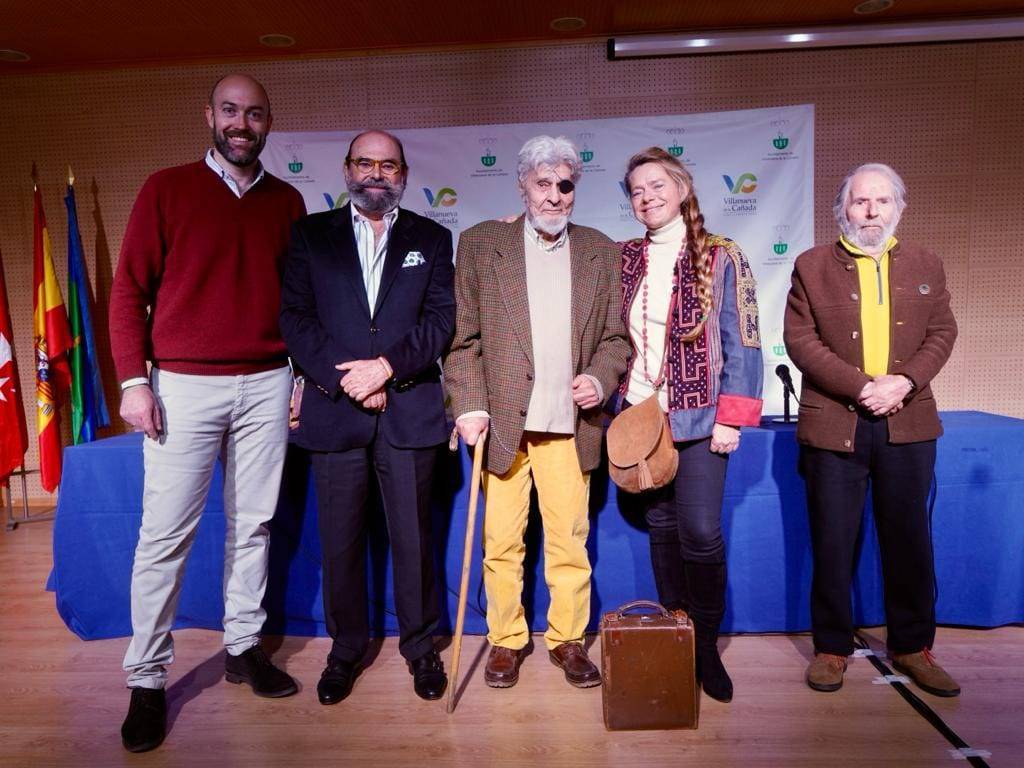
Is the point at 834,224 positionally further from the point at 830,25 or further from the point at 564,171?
the point at 564,171

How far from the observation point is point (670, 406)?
2.07 m

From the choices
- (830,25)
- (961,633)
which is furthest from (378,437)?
(830,25)

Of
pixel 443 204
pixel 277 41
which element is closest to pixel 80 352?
pixel 277 41

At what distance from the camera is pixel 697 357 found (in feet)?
6.75

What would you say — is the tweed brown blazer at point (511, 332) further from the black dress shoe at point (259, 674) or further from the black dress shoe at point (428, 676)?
the black dress shoe at point (259, 674)

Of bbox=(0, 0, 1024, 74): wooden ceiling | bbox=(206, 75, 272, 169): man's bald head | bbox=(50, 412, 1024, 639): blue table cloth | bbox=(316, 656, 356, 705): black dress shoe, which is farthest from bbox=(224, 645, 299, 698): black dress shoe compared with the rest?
bbox=(0, 0, 1024, 74): wooden ceiling

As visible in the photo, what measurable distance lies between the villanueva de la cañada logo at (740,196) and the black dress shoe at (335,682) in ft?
11.0

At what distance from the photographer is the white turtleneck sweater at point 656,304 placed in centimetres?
209

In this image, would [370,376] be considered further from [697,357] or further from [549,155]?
[697,357]

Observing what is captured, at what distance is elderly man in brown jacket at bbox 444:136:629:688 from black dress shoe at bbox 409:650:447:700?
16 centimetres

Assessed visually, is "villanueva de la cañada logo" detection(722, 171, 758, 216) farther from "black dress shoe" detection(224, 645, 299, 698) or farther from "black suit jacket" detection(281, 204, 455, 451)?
"black dress shoe" detection(224, 645, 299, 698)

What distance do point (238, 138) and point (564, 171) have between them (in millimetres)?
1003

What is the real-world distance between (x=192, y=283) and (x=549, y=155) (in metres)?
1.14

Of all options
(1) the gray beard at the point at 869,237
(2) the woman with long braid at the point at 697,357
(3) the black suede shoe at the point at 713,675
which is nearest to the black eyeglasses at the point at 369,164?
(2) the woman with long braid at the point at 697,357
